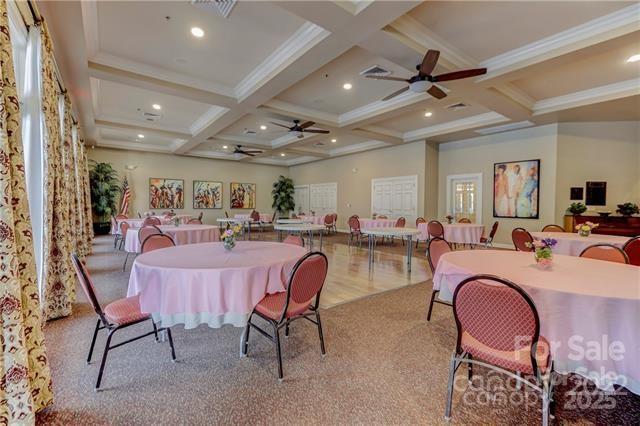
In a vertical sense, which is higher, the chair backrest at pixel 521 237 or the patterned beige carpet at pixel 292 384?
the chair backrest at pixel 521 237

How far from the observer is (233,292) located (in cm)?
217

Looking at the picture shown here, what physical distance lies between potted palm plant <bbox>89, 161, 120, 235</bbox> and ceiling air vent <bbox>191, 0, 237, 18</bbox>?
933 centimetres

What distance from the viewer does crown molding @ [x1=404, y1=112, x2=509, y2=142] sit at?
736 cm

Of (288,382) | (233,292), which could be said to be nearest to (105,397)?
(233,292)

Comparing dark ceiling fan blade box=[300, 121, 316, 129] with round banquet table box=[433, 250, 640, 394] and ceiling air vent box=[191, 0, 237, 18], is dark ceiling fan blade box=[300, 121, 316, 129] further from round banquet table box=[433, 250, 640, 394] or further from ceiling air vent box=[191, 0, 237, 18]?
round banquet table box=[433, 250, 640, 394]

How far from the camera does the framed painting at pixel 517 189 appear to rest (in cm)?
775

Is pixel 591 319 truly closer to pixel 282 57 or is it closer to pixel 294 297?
pixel 294 297

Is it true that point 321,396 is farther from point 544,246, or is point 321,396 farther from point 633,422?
point 544,246

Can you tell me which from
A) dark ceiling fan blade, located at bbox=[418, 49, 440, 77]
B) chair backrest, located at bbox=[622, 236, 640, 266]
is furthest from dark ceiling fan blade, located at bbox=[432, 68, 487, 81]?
chair backrest, located at bbox=[622, 236, 640, 266]

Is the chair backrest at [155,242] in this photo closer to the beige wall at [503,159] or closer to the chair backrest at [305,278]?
the chair backrest at [305,278]

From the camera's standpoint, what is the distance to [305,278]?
2.17 meters

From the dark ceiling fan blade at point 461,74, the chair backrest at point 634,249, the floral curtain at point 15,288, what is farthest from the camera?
the dark ceiling fan blade at point 461,74

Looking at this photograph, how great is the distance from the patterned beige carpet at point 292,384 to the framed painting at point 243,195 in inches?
433

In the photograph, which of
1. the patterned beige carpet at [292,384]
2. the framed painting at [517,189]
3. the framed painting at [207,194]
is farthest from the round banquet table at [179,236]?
the framed painting at [517,189]
